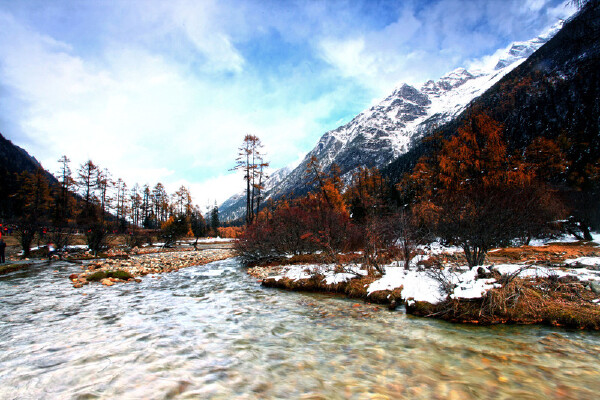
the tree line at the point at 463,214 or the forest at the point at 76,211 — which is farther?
the forest at the point at 76,211

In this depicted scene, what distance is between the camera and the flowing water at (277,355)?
3439mm

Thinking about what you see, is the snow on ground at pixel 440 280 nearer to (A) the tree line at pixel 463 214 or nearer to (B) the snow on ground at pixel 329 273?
(B) the snow on ground at pixel 329 273

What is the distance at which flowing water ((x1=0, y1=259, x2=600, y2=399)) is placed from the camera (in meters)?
3.44

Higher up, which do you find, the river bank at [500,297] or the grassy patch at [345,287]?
the river bank at [500,297]

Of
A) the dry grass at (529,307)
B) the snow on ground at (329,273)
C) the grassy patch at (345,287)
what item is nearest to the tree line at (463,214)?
the snow on ground at (329,273)

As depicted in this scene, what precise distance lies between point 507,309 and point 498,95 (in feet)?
299

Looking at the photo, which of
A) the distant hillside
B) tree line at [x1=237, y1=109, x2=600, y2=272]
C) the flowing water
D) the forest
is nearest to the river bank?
the flowing water

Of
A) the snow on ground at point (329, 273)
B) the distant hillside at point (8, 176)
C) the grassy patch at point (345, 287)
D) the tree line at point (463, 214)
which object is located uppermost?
the distant hillside at point (8, 176)

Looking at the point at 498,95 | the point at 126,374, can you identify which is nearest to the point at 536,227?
the point at 126,374

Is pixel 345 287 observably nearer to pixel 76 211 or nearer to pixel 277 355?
pixel 277 355

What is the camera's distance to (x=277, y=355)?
4.61 m

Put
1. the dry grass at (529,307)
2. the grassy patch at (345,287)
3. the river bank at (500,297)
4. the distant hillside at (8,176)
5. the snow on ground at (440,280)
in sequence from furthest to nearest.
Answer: the distant hillside at (8,176), the grassy patch at (345,287), the snow on ground at (440,280), the river bank at (500,297), the dry grass at (529,307)

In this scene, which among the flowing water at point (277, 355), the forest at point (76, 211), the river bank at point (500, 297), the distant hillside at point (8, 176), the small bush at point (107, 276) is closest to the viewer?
the flowing water at point (277, 355)

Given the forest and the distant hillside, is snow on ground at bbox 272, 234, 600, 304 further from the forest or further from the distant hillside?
the distant hillside
